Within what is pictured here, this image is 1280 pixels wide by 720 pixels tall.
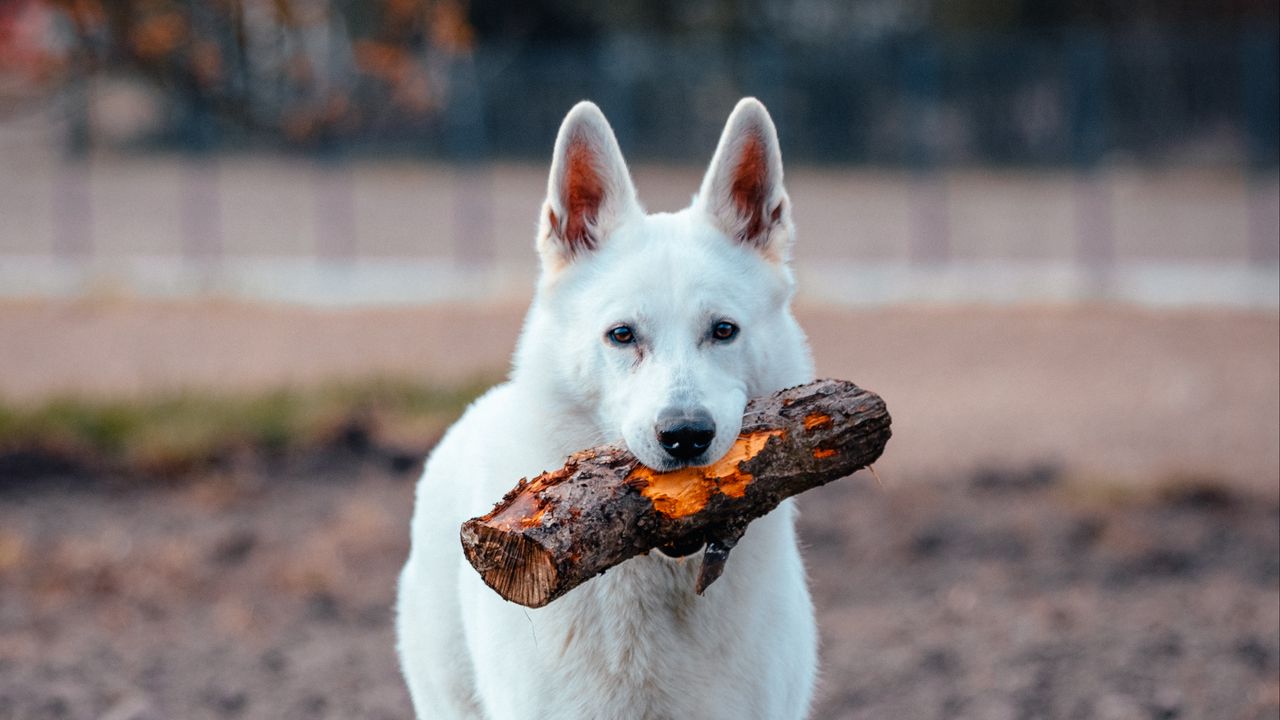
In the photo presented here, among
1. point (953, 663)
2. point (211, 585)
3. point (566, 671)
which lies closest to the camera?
point (566, 671)

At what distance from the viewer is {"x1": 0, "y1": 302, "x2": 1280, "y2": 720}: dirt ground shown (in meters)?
6.16

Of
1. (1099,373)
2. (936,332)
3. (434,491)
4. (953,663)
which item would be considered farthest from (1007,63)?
(434,491)

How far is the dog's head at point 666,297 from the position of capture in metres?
3.61

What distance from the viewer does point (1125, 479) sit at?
891 centimetres

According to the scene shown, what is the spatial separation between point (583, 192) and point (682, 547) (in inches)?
44.5

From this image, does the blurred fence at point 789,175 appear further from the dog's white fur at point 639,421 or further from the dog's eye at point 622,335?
the dog's eye at point 622,335

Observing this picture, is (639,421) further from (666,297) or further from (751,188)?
(751,188)

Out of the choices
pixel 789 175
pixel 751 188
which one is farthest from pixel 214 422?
pixel 789 175

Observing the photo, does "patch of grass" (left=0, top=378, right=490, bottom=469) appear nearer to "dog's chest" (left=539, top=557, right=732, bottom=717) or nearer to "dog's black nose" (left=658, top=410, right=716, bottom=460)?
"dog's chest" (left=539, top=557, right=732, bottom=717)

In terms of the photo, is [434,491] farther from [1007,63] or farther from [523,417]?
[1007,63]

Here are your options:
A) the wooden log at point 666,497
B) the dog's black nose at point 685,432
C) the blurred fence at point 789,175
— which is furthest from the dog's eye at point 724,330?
the blurred fence at point 789,175

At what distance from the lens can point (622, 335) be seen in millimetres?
3852

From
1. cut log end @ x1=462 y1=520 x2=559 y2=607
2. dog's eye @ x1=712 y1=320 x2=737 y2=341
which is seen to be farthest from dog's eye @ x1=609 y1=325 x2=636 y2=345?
cut log end @ x1=462 y1=520 x2=559 y2=607

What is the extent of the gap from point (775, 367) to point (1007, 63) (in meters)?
18.3
